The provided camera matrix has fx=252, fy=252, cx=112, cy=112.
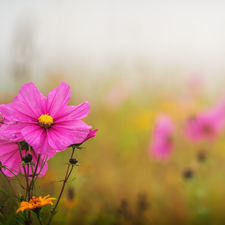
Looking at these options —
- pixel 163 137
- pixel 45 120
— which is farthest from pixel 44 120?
pixel 163 137

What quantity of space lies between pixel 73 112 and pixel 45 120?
0.03m

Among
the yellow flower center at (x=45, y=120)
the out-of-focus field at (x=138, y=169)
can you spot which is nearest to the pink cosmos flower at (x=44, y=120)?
the yellow flower center at (x=45, y=120)

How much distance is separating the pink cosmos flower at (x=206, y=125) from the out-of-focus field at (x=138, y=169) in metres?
0.07

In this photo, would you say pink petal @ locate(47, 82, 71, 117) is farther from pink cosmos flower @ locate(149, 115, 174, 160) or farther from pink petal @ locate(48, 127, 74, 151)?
pink cosmos flower @ locate(149, 115, 174, 160)

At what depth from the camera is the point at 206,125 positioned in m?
0.73

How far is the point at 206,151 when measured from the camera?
2.59ft

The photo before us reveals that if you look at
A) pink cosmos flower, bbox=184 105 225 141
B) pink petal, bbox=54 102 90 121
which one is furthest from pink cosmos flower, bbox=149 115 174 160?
pink petal, bbox=54 102 90 121

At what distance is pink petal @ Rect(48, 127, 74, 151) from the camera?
218 mm

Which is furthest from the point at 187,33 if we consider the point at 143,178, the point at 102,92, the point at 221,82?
the point at 143,178

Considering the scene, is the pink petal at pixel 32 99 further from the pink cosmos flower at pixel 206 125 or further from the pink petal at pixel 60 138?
the pink cosmos flower at pixel 206 125

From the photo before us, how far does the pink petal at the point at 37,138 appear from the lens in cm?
21

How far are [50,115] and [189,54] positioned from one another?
0.83 meters

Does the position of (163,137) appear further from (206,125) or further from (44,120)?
(44,120)

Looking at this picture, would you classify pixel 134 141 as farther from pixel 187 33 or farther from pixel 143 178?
pixel 187 33
